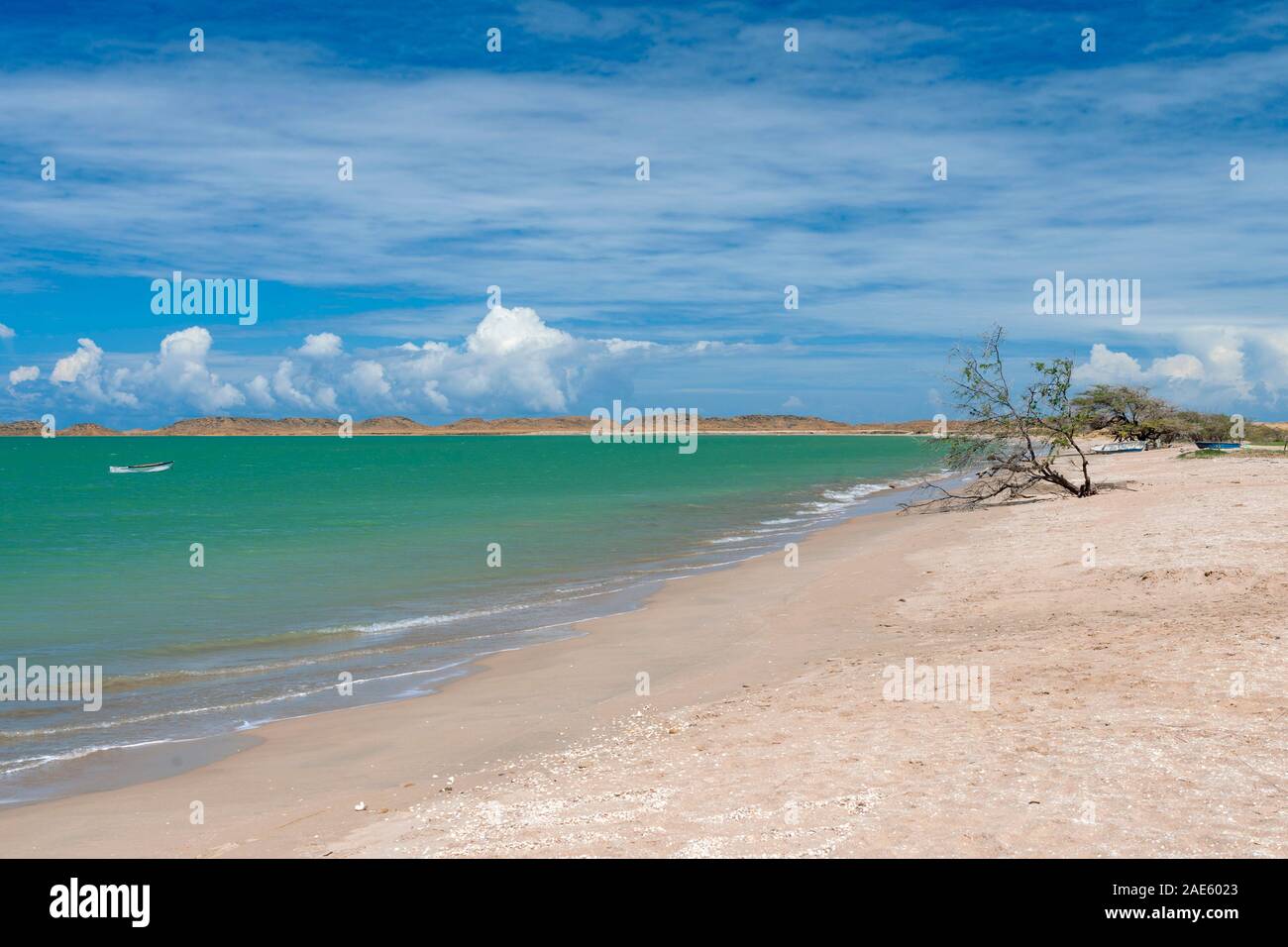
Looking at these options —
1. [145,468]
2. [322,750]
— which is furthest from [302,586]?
[145,468]

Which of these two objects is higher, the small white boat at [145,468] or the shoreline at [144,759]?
the small white boat at [145,468]

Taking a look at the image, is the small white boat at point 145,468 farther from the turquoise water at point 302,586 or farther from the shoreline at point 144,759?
the shoreline at point 144,759

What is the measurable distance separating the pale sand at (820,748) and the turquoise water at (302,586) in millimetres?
1887

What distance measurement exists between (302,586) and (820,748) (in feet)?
55.7

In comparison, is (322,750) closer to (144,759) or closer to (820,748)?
(144,759)

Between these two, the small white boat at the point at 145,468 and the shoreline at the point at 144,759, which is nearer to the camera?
the shoreline at the point at 144,759

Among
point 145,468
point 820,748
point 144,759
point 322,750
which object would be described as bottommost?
point 144,759

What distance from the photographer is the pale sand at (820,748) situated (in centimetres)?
595

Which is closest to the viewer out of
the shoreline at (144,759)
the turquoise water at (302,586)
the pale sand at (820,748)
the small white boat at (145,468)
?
the pale sand at (820,748)

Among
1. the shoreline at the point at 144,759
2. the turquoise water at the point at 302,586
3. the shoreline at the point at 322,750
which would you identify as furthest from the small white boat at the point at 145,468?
the shoreline at the point at 322,750

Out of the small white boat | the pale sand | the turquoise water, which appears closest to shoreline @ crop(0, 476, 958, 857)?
the pale sand

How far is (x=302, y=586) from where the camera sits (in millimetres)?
21688
